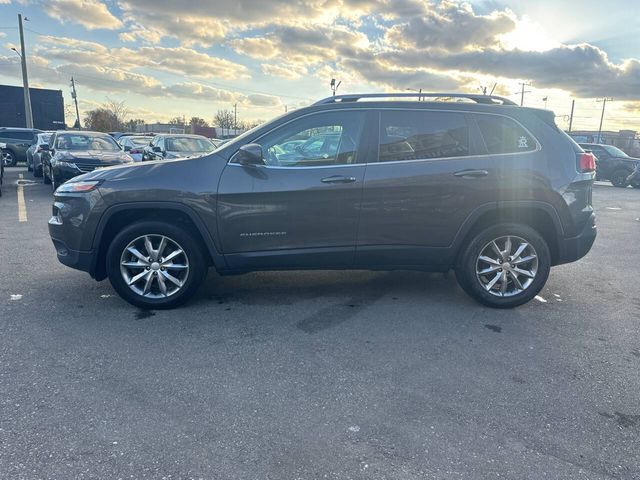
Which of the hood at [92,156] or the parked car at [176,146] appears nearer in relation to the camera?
the hood at [92,156]

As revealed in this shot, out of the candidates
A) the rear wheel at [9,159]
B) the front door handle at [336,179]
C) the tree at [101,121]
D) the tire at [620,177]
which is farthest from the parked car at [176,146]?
the tree at [101,121]

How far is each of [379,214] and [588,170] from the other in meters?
2.09

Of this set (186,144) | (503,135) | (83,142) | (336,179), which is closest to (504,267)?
(503,135)

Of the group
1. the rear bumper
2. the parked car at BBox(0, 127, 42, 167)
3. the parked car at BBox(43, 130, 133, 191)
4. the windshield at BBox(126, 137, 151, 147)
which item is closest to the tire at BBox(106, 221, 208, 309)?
the rear bumper

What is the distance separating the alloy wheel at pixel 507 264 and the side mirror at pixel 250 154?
2.28 meters

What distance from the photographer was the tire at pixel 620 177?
60.2 feet

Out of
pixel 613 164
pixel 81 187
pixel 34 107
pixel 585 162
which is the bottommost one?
pixel 613 164

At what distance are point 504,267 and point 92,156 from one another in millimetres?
10249

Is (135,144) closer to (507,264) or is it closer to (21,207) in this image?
(21,207)

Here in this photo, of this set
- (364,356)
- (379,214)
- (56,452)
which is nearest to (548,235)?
(379,214)

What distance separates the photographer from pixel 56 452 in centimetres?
230

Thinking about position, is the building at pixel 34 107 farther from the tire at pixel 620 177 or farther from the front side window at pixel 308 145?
the front side window at pixel 308 145

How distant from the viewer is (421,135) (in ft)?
13.8

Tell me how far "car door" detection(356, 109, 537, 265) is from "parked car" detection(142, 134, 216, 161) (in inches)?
373
